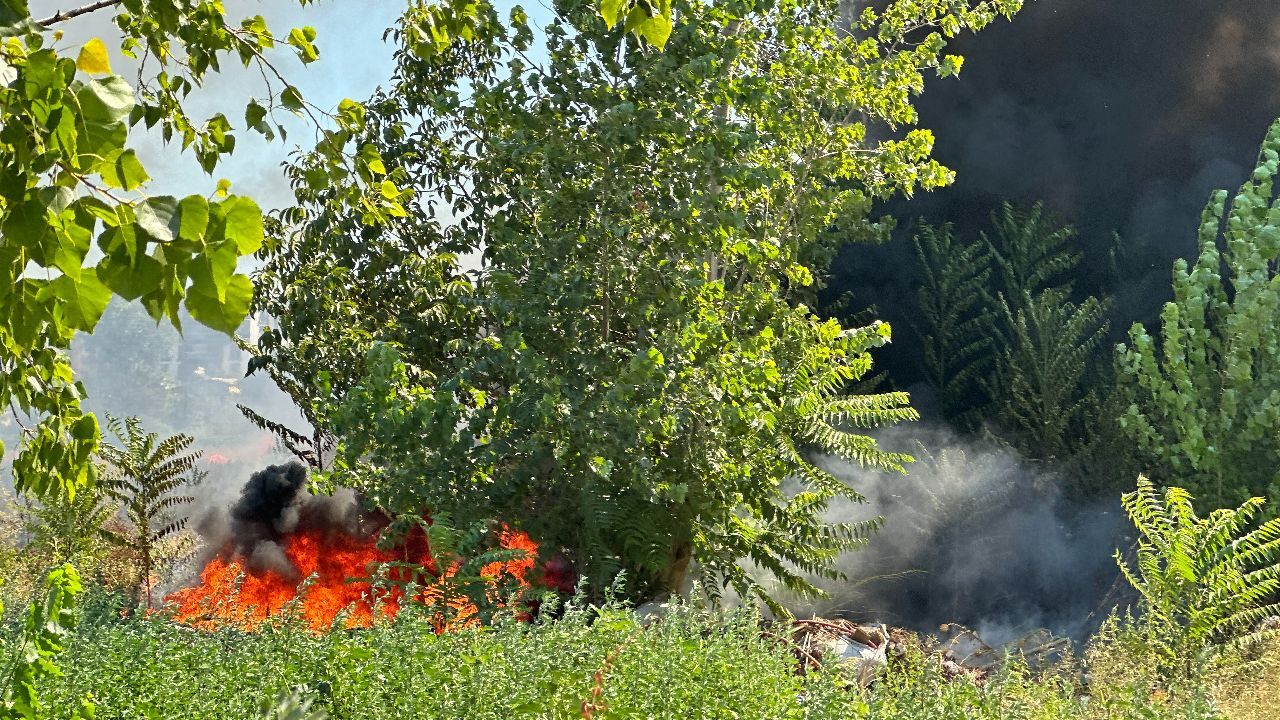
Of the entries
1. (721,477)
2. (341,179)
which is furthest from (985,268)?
(341,179)

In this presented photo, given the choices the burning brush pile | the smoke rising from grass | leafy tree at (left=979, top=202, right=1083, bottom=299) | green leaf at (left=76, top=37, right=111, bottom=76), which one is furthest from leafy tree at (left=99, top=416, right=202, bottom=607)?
green leaf at (left=76, top=37, right=111, bottom=76)

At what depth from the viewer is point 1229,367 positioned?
816 cm

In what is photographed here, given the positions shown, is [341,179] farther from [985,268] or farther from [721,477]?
[985,268]

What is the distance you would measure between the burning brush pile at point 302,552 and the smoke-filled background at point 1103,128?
4572 mm

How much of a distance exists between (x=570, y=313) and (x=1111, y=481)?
4.92 m

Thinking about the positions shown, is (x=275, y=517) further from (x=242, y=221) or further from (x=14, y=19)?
(x=242, y=221)

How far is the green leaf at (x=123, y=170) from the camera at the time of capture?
72.8 inches

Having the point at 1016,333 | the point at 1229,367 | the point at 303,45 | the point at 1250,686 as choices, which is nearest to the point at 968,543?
the point at 1016,333

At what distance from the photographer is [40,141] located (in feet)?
6.74

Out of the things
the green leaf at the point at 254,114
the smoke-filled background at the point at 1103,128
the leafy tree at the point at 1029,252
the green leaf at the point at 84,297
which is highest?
the smoke-filled background at the point at 1103,128

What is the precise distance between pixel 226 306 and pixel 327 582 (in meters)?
6.79

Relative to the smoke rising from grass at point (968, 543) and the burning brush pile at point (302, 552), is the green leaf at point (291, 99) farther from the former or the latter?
the smoke rising from grass at point (968, 543)

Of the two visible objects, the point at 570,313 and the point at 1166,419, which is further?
the point at 1166,419

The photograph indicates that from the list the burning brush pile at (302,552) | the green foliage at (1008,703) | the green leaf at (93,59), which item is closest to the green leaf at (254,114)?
the green leaf at (93,59)
